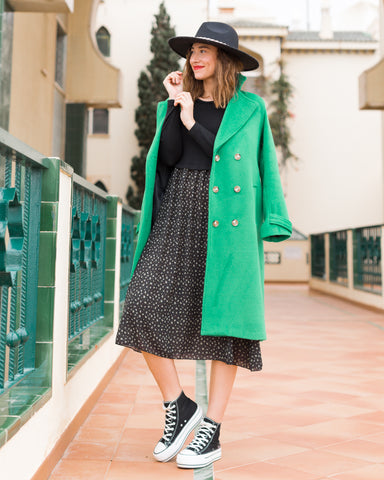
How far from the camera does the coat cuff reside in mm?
2232

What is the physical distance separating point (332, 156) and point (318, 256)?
355 inches

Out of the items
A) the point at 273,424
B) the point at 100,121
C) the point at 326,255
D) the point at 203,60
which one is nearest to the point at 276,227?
the point at 203,60

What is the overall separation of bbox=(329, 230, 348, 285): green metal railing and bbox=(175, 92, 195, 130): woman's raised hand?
8990 millimetres

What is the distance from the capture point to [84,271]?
10.8 feet

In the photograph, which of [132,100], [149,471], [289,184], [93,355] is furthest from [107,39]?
[149,471]

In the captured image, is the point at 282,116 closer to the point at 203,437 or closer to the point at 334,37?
the point at 334,37

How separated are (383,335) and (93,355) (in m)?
4.11

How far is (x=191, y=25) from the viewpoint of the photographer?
1817 cm

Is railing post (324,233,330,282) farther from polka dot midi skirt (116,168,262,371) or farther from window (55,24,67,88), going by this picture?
polka dot midi skirt (116,168,262,371)

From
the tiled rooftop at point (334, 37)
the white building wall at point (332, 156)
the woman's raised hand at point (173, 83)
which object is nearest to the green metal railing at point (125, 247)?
the woman's raised hand at point (173, 83)

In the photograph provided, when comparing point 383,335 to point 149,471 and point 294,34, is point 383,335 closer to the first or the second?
point 149,471

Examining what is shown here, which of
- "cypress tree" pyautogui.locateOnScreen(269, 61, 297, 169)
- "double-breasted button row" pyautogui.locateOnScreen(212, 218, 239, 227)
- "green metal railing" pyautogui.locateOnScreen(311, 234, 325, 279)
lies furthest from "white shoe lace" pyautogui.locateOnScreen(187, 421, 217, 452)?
"cypress tree" pyautogui.locateOnScreen(269, 61, 297, 169)

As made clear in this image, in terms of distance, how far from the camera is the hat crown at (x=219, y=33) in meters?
2.29

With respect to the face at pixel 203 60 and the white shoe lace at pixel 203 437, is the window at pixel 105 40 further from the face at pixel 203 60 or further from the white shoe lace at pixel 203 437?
the white shoe lace at pixel 203 437
